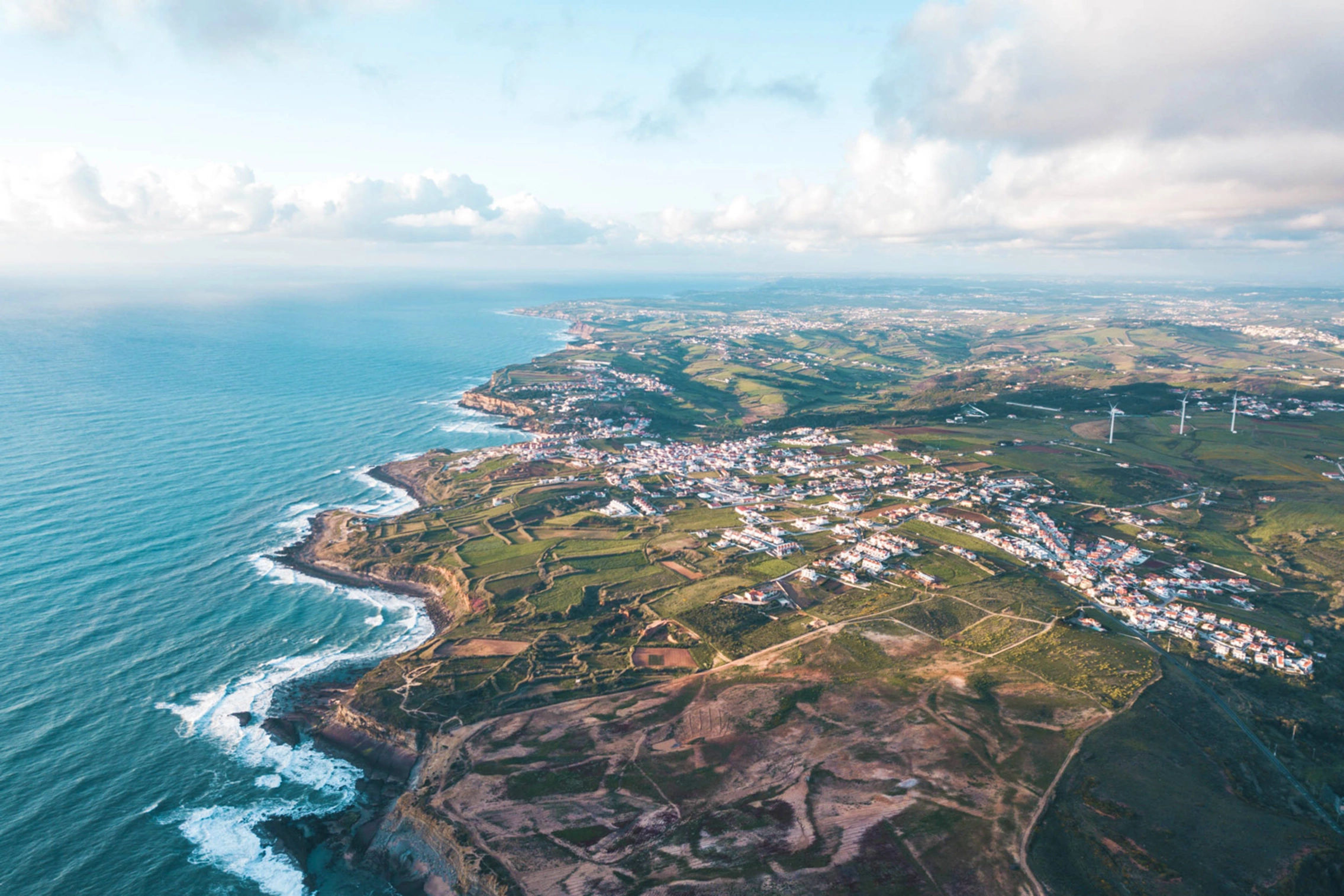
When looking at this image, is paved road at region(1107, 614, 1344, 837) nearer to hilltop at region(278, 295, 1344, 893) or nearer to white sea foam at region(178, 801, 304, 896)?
hilltop at region(278, 295, 1344, 893)

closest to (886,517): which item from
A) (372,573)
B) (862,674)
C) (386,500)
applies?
(862,674)

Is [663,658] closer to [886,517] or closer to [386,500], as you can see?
[886,517]

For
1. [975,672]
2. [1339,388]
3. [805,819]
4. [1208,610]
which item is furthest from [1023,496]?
[1339,388]

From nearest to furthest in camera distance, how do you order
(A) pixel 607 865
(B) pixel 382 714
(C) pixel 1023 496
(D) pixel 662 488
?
(A) pixel 607 865
(B) pixel 382 714
(C) pixel 1023 496
(D) pixel 662 488

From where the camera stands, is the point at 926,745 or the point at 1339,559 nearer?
the point at 926,745

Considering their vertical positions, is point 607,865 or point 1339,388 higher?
point 1339,388

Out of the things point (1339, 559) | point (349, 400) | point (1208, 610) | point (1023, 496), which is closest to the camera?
point (1208, 610)

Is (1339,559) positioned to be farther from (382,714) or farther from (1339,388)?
(1339,388)
